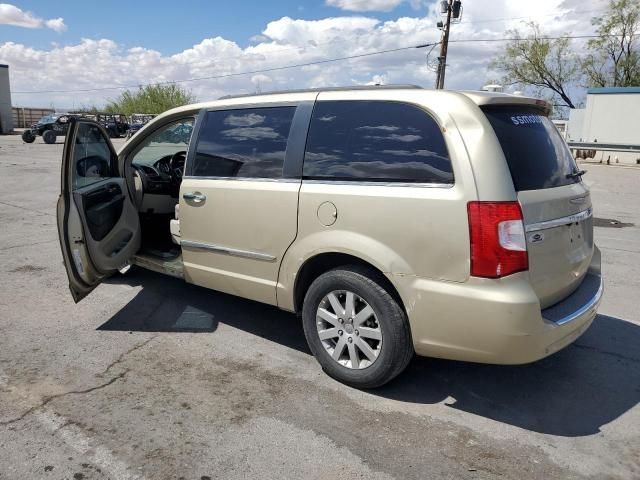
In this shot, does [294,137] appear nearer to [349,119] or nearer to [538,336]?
[349,119]

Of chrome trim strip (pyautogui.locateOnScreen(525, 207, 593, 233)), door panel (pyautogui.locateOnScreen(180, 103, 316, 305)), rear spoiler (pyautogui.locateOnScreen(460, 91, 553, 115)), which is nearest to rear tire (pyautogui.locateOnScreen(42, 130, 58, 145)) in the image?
door panel (pyautogui.locateOnScreen(180, 103, 316, 305))

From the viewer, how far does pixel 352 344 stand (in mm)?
3285

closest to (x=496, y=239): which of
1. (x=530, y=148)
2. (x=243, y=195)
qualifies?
(x=530, y=148)

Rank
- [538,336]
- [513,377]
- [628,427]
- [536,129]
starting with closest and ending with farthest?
[538,336], [628,427], [536,129], [513,377]

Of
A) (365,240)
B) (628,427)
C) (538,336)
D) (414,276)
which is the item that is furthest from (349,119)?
(628,427)

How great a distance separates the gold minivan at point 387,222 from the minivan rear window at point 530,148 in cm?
1

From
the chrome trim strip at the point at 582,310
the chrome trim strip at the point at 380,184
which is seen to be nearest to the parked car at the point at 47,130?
the chrome trim strip at the point at 380,184

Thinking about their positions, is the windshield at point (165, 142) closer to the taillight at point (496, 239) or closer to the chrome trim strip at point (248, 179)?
the chrome trim strip at point (248, 179)

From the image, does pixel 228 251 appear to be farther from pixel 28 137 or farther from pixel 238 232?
pixel 28 137

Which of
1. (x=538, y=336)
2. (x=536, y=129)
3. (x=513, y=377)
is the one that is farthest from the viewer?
(x=513, y=377)

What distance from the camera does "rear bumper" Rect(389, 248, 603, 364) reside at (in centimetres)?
270

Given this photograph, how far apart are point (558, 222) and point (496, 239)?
0.55 metres

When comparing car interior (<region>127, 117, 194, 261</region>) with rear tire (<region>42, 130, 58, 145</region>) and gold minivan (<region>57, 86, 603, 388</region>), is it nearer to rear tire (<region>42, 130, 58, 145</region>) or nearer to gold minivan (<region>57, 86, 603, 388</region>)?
gold minivan (<region>57, 86, 603, 388</region>)

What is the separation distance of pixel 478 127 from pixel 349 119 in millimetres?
838
